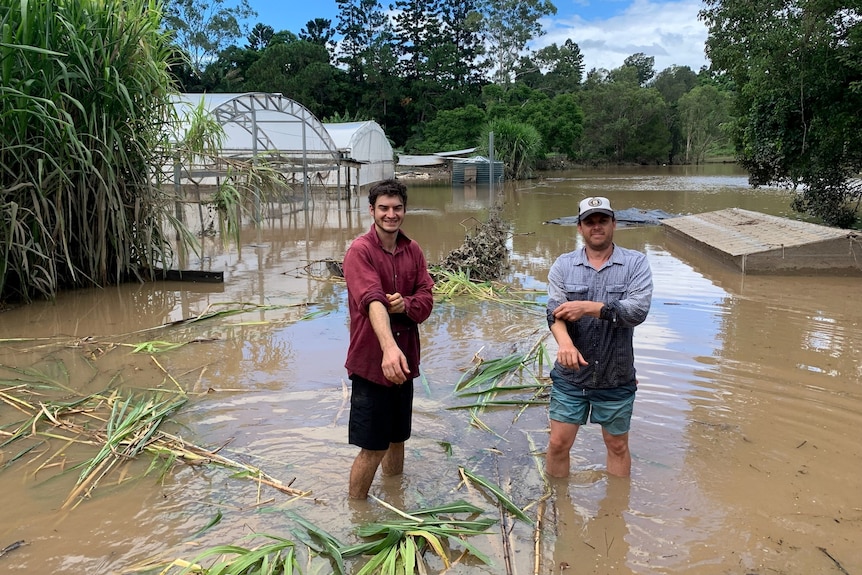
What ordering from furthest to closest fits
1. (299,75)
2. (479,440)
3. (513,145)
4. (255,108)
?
(299,75), (513,145), (255,108), (479,440)

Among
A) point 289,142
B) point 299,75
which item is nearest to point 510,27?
point 299,75

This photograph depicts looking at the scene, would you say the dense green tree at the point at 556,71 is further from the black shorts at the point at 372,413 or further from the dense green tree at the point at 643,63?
the black shorts at the point at 372,413

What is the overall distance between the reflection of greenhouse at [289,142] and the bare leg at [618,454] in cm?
730

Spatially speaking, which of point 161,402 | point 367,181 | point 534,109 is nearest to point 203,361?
point 161,402

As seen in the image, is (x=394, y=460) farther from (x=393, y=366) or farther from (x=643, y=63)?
(x=643, y=63)

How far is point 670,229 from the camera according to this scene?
13.2m

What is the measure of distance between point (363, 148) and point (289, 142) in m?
4.41

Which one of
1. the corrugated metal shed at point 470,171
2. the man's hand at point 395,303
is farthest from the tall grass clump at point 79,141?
the corrugated metal shed at point 470,171

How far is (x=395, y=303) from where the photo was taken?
265 cm

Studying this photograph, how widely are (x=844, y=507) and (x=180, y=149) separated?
861cm

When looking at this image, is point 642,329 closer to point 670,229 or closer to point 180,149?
point 180,149

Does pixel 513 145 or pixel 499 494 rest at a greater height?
pixel 513 145

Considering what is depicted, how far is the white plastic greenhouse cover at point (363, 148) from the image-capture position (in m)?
23.9

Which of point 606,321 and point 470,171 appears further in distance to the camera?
point 470,171
